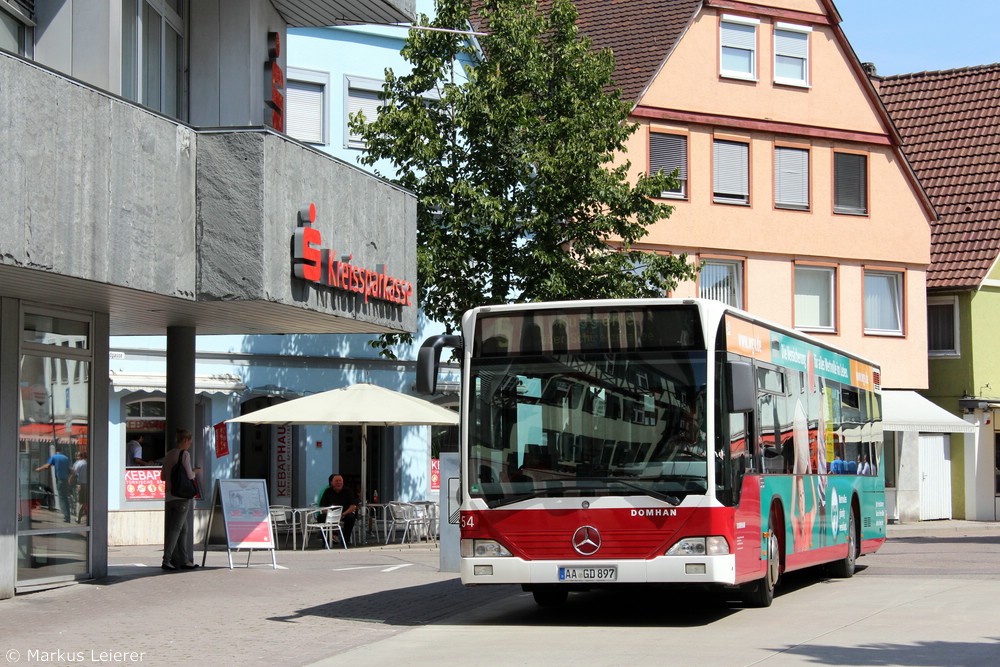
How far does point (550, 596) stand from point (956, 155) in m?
31.5

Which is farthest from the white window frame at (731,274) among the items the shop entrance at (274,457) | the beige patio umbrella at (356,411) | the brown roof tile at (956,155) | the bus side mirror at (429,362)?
the bus side mirror at (429,362)

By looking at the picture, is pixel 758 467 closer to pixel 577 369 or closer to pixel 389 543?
pixel 577 369

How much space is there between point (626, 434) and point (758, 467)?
1.87 m

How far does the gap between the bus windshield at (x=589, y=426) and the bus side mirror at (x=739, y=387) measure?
0.26 meters

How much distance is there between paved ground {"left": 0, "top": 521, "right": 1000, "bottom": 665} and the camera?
40.9 ft

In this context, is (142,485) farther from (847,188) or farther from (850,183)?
(850,183)

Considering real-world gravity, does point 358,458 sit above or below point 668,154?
below

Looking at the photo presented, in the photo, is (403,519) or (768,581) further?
(403,519)

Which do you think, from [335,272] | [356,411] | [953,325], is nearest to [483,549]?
[335,272]

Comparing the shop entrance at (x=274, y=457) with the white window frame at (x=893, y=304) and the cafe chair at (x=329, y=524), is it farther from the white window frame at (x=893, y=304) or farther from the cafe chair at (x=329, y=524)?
the white window frame at (x=893, y=304)

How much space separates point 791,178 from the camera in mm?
38938

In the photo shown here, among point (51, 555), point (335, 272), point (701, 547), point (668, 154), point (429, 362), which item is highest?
point (668, 154)

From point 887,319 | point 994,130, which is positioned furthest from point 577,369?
point 994,130

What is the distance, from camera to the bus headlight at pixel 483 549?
14297mm
